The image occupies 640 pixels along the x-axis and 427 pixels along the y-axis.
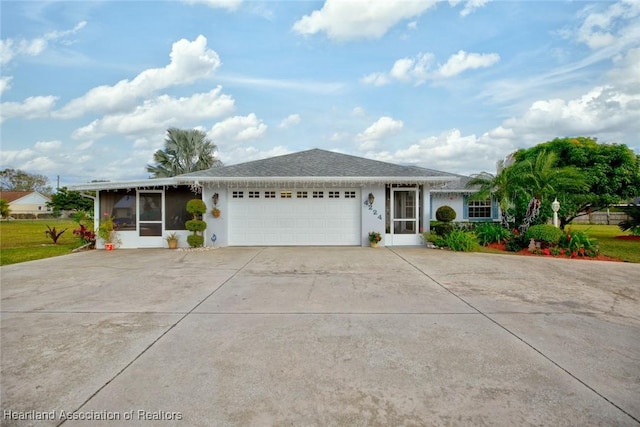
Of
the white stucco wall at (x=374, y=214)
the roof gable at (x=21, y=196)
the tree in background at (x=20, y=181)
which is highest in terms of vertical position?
the tree in background at (x=20, y=181)

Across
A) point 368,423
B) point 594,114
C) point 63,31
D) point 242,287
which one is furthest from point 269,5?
point 594,114

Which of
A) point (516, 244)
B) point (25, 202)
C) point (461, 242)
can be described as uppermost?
point (25, 202)

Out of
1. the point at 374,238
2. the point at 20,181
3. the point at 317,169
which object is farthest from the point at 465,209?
the point at 20,181

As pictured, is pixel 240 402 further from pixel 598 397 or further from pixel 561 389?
pixel 598 397

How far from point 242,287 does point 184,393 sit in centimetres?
358

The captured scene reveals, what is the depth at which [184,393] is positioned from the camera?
2506mm

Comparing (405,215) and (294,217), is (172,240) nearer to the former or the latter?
(294,217)

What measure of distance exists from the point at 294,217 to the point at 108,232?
285 inches

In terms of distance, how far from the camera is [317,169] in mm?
12719

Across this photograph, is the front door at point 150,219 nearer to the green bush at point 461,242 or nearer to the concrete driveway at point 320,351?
the concrete driveway at point 320,351

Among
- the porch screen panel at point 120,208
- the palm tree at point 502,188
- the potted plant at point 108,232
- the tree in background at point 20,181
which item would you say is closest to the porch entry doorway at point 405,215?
the palm tree at point 502,188

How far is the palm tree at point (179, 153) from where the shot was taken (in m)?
22.9

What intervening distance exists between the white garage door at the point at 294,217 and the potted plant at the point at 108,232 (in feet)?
14.9

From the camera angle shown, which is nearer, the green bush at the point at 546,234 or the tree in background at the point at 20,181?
the green bush at the point at 546,234
